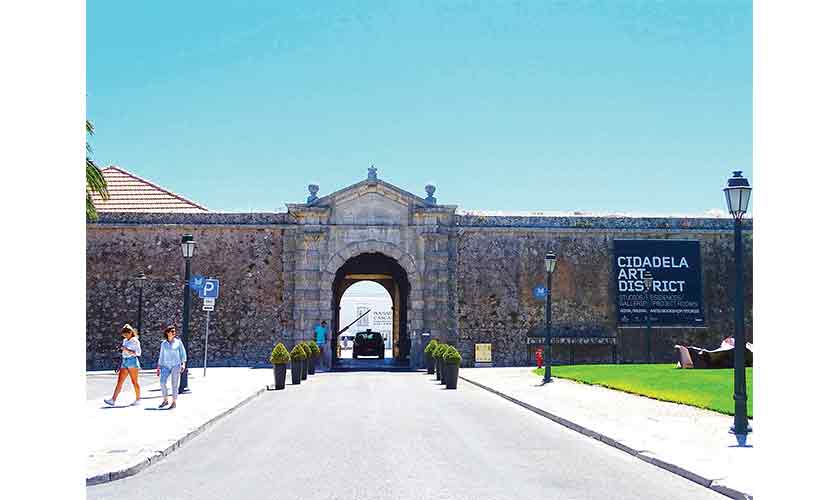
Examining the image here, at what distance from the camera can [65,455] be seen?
819 cm

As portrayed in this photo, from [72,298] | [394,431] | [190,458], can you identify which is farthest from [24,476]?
[394,431]

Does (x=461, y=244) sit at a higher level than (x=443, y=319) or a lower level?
higher

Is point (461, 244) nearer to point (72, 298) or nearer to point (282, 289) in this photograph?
point (282, 289)

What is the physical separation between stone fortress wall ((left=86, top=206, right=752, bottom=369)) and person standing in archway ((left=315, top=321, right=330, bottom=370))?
729 millimetres

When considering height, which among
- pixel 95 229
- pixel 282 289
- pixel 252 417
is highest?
pixel 95 229

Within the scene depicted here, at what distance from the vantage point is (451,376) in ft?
71.5

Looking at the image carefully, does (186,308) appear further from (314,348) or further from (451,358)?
(314,348)

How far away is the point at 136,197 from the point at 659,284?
21.4m

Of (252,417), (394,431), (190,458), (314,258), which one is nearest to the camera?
(190,458)

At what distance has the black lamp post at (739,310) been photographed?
11828mm

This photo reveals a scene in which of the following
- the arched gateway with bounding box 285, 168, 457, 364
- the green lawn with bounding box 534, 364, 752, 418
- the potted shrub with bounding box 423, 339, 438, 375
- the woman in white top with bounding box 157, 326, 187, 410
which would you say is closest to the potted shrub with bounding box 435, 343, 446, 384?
the potted shrub with bounding box 423, 339, 438, 375

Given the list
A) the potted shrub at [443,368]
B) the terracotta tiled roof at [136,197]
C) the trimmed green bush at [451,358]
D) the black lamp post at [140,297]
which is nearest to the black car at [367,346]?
the terracotta tiled roof at [136,197]

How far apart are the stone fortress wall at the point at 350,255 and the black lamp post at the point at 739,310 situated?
18823mm
